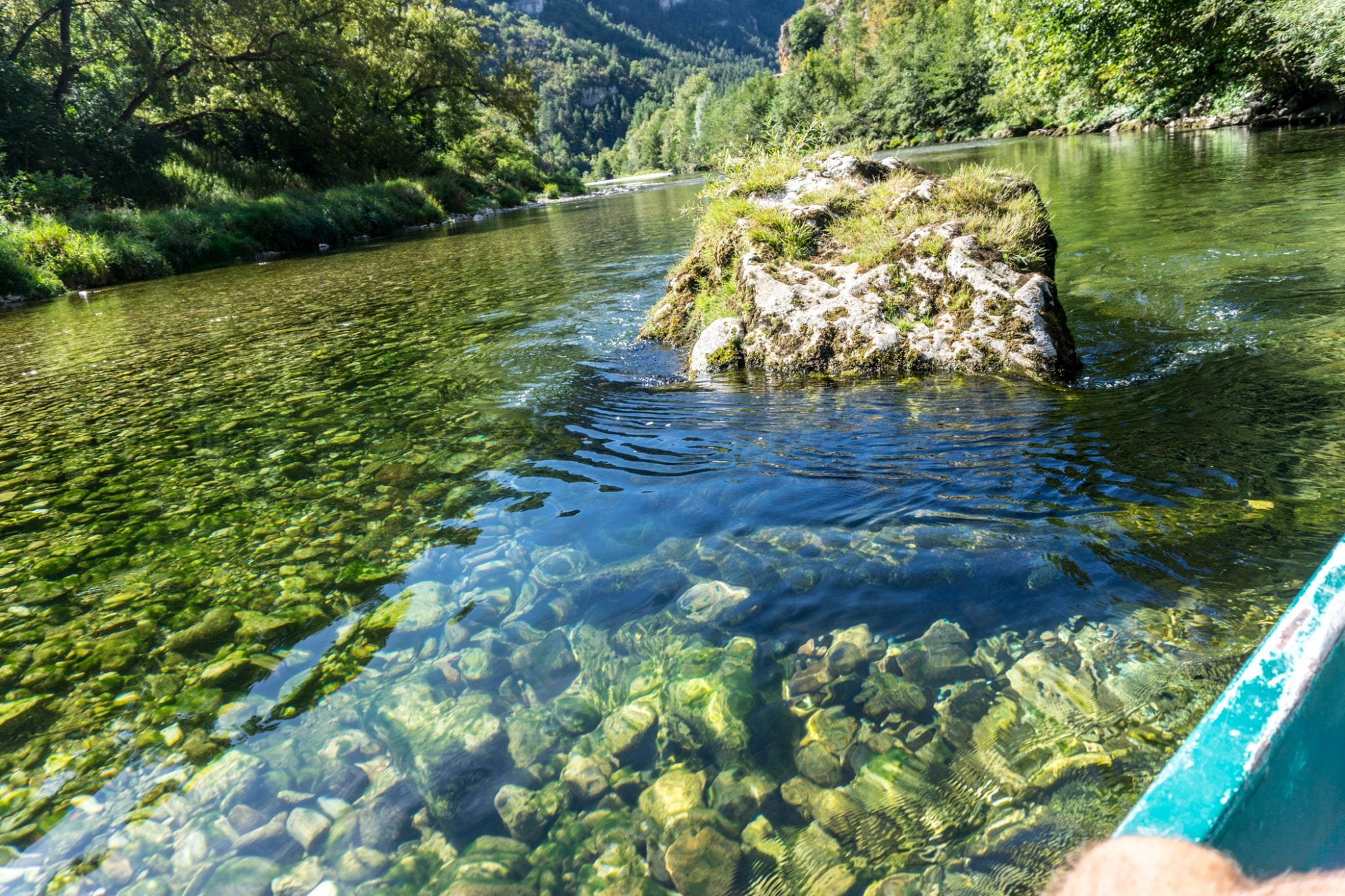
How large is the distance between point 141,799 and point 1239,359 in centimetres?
720

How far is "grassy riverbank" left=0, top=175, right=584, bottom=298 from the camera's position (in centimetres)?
1778

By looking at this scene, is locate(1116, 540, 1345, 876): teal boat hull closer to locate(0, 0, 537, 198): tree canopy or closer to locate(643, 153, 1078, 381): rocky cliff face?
locate(643, 153, 1078, 381): rocky cliff face

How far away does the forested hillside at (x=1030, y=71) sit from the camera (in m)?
11.9

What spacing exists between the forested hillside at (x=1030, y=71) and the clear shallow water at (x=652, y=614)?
6470 millimetres

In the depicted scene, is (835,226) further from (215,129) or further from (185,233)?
(215,129)

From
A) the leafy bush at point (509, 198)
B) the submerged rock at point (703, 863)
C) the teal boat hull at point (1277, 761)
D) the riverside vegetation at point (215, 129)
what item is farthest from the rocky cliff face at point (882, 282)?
the leafy bush at point (509, 198)

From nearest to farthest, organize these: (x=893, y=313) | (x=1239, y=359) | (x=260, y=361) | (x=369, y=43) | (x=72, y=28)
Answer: (x=1239, y=359), (x=893, y=313), (x=260, y=361), (x=72, y=28), (x=369, y=43)

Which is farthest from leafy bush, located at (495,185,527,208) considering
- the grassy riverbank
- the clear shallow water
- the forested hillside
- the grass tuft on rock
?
the clear shallow water

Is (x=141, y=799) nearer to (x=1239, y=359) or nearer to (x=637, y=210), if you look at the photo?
(x=1239, y=359)

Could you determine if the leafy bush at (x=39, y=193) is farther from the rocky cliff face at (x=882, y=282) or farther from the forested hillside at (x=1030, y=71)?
the rocky cliff face at (x=882, y=282)

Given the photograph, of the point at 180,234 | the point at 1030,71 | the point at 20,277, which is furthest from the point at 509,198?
the point at 1030,71

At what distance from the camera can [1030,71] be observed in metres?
14.0

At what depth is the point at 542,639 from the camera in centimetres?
312

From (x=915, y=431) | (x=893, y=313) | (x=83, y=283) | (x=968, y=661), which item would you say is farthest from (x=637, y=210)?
(x=968, y=661)
